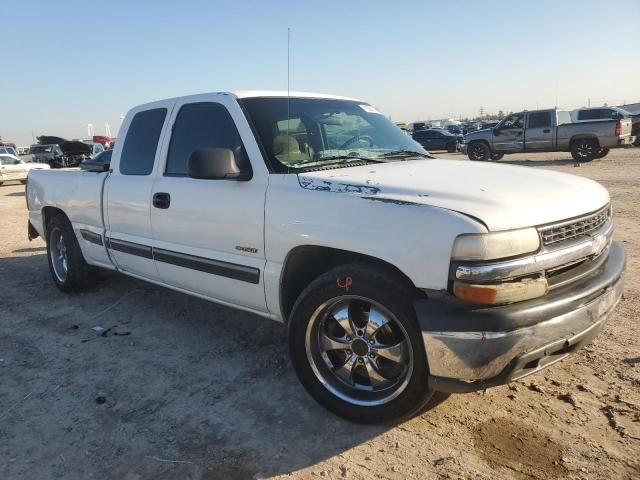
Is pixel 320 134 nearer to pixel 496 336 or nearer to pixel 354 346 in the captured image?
pixel 354 346

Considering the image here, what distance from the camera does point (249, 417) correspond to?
2977 mm

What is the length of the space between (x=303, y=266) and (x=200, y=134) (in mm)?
1388

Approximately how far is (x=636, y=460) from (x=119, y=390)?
298 centimetres

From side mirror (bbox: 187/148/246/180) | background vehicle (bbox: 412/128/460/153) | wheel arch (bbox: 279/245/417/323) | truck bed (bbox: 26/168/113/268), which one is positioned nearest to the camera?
wheel arch (bbox: 279/245/417/323)

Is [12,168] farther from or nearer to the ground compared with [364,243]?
farther from the ground

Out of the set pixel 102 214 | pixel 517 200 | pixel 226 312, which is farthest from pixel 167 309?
pixel 517 200

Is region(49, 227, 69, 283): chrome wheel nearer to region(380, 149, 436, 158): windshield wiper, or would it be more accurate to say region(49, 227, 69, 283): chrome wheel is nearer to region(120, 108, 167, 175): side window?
region(120, 108, 167, 175): side window

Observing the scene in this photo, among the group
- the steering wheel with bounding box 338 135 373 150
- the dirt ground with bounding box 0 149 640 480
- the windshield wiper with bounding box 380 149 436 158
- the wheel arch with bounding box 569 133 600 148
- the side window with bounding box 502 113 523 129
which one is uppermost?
the side window with bounding box 502 113 523 129

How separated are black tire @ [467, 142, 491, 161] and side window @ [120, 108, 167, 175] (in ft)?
60.5

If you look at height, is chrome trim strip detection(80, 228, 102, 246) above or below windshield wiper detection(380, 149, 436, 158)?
below

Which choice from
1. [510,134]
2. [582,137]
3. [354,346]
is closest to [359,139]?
[354,346]

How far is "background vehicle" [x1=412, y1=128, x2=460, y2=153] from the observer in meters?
30.1

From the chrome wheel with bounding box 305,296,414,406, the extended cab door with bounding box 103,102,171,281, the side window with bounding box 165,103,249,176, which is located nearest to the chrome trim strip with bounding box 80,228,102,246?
the extended cab door with bounding box 103,102,171,281

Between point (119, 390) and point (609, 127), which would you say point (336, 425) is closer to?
point (119, 390)
